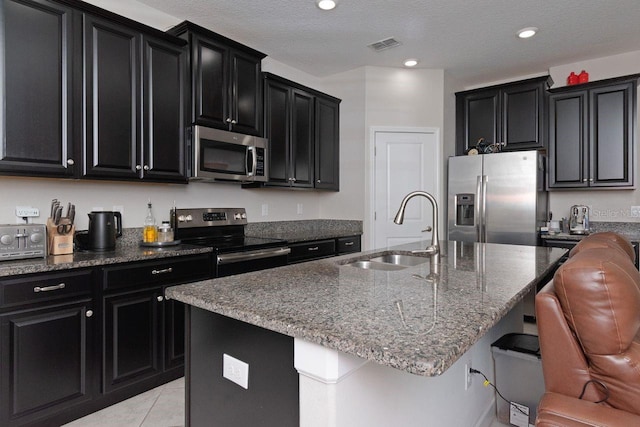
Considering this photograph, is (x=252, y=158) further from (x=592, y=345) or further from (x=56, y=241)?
(x=592, y=345)

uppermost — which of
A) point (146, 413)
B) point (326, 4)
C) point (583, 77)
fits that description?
point (326, 4)

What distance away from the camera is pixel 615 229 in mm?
3840

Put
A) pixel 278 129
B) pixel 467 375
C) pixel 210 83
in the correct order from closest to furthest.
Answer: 1. pixel 467 375
2. pixel 210 83
3. pixel 278 129

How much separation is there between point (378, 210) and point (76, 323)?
3.14 meters

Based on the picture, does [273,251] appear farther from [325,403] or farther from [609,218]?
[609,218]

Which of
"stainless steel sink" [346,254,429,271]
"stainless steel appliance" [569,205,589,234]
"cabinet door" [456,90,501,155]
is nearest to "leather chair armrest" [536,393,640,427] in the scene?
"stainless steel sink" [346,254,429,271]

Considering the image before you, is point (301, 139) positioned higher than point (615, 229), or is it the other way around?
point (301, 139)

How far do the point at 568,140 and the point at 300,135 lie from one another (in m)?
2.85

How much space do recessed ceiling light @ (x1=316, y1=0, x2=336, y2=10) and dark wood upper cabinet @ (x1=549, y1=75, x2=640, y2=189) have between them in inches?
105

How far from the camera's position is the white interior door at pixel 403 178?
428cm

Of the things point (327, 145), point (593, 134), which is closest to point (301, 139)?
point (327, 145)

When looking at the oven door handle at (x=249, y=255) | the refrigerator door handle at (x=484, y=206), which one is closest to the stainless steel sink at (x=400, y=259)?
the oven door handle at (x=249, y=255)

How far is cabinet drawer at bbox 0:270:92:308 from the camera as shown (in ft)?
5.76

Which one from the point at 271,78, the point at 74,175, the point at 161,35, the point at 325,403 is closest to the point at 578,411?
the point at 325,403
